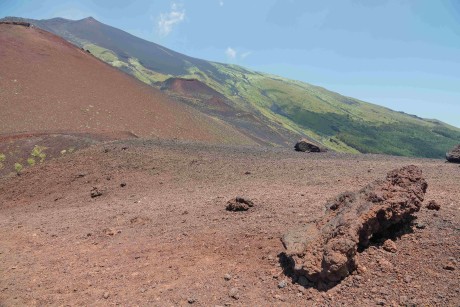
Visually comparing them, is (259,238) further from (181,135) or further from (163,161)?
(181,135)

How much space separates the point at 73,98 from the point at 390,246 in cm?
3081

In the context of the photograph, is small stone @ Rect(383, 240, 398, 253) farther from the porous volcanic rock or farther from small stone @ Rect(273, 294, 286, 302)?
small stone @ Rect(273, 294, 286, 302)

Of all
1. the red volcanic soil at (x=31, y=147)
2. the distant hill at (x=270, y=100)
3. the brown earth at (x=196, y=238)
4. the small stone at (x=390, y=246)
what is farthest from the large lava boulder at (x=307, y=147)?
the distant hill at (x=270, y=100)

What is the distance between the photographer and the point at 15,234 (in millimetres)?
9766

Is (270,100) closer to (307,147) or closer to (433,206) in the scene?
(307,147)

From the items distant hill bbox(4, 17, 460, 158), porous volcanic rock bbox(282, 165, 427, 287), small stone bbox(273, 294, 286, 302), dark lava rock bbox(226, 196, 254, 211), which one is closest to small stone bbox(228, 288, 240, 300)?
small stone bbox(273, 294, 286, 302)

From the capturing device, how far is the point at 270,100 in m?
126

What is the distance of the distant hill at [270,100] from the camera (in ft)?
313

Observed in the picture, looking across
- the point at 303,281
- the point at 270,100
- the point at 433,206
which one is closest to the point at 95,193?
the point at 303,281

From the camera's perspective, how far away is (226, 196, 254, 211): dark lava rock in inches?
360

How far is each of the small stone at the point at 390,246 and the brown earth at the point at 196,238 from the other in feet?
0.05

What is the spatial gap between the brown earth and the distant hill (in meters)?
57.1

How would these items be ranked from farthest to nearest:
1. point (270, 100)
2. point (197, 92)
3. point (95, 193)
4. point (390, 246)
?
point (270, 100)
point (197, 92)
point (95, 193)
point (390, 246)

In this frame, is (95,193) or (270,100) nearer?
(95,193)
